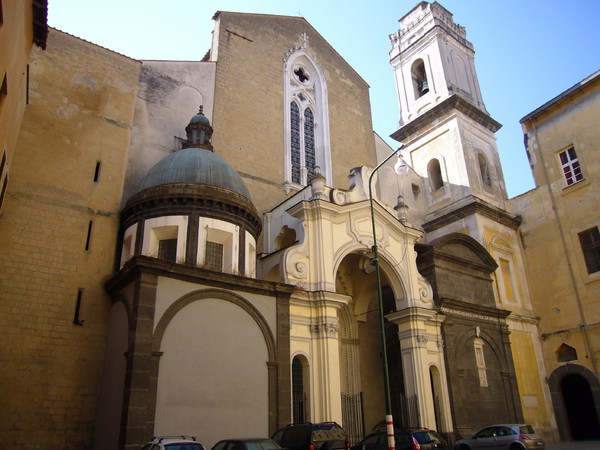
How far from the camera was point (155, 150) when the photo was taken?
2112cm

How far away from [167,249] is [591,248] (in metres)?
20.8

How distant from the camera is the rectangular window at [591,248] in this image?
25.2 metres

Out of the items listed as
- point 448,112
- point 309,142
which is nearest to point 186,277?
point 309,142

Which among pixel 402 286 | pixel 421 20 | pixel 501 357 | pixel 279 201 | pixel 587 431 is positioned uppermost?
pixel 421 20

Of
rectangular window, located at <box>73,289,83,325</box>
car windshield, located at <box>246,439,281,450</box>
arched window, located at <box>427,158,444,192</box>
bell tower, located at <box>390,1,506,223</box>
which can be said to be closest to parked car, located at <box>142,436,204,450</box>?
car windshield, located at <box>246,439,281,450</box>

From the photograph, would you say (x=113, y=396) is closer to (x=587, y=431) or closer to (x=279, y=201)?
(x=279, y=201)

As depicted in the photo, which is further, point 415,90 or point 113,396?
point 415,90

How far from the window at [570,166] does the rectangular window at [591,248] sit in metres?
2.94

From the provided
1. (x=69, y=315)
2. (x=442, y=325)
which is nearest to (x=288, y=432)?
(x=69, y=315)

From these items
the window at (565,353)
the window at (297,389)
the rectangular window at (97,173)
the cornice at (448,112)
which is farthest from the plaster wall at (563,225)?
the rectangular window at (97,173)

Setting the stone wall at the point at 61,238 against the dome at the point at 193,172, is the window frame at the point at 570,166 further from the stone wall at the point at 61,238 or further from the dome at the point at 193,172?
the stone wall at the point at 61,238

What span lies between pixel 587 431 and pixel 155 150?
24.5 m

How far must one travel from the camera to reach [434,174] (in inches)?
1252

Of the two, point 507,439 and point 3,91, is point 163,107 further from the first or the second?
point 507,439
